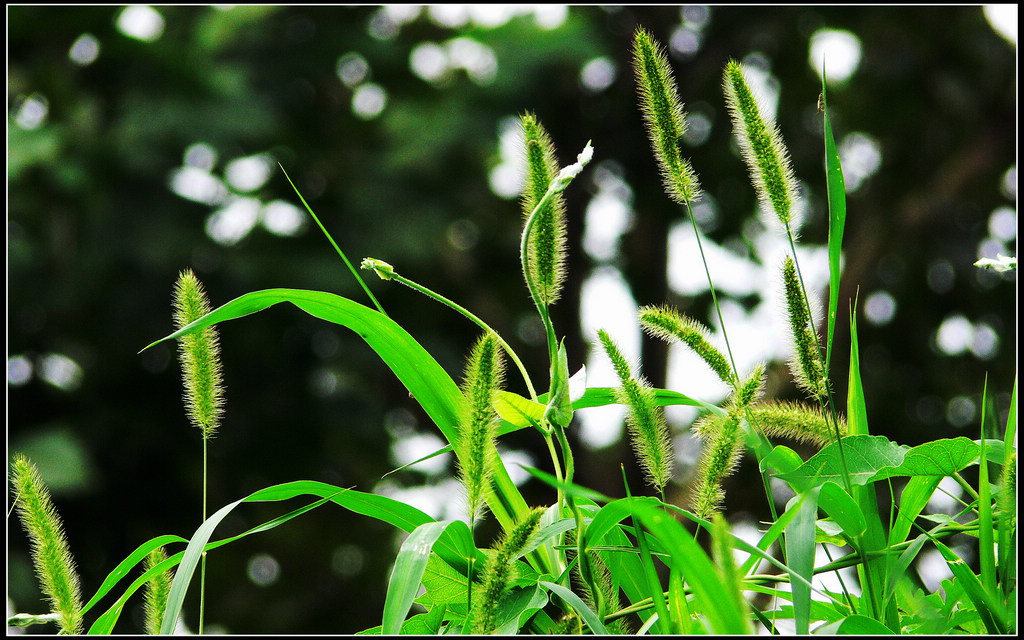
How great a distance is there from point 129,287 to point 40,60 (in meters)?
0.95

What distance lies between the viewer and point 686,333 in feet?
1.59

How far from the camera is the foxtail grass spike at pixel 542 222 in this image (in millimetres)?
440

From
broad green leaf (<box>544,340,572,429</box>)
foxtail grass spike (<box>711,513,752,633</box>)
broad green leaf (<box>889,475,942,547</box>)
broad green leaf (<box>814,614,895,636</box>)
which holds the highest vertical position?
broad green leaf (<box>544,340,572,429</box>)

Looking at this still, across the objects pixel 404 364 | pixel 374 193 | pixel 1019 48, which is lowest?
pixel 404 364

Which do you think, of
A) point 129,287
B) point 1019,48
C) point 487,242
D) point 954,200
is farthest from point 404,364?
point 954,200

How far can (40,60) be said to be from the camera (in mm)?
3240

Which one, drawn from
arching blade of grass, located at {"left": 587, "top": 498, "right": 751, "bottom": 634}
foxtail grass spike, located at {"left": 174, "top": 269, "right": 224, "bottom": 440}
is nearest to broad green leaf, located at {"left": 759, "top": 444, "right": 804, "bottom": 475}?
arching blade of grass, located at {"left": 587, "top": 498, "right": 751, "bottom": 634}

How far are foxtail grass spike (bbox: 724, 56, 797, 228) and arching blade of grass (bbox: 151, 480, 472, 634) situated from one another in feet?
0.90

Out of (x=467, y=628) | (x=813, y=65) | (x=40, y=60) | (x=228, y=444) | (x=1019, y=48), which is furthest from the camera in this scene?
(x=813, y=65)

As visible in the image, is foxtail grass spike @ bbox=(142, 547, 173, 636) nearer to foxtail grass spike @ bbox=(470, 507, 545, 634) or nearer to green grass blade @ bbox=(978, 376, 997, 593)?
foxtail grass spike @ bbox=(470, 507, 545, 634)

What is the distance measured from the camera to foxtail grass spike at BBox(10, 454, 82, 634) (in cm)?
48

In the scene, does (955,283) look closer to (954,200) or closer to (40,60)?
(954,200)

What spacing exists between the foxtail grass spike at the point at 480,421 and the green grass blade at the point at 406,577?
3cm

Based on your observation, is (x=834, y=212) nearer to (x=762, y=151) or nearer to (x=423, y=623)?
(x=762, y=151)
